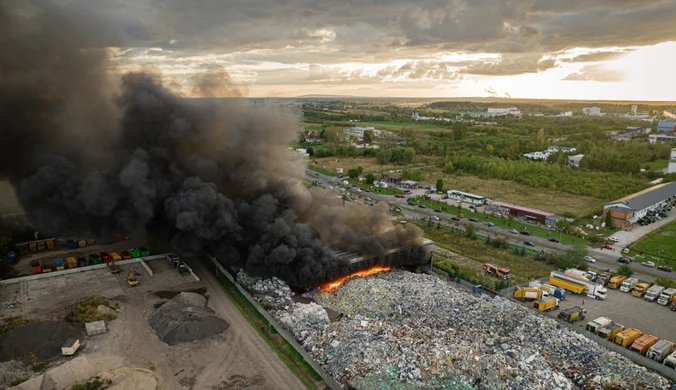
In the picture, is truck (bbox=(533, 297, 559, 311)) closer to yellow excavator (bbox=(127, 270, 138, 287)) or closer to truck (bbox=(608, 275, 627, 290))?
truck (bbox=(608, 275, 627, 290))

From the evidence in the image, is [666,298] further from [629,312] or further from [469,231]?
[469,231]

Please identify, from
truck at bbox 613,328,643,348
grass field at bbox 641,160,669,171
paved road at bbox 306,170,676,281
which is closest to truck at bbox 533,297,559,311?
truck at bbox 613,328,643,348

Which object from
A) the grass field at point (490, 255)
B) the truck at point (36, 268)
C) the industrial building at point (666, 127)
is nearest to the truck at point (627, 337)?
the grass field at point (490, 255)

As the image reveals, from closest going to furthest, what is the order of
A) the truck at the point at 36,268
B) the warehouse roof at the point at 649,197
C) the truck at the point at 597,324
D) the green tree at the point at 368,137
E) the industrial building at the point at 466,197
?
the truck at the point at 597,324 < the truck at the point at 36,268 < the warehouse roof at the point at 649,197 < the industrial building at the point at 466,197 < the green tree at the point at 368,137

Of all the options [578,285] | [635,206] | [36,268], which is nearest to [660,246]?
[635,206]

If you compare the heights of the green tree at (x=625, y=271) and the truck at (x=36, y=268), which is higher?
the green tree at (x=625, y=271)

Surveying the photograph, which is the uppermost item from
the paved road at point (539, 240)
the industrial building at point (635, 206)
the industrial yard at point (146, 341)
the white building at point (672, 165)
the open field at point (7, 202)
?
the white building at point (672, 165)

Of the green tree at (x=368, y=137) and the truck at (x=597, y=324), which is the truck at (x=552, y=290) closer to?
the truck at (x=597, y=324)
